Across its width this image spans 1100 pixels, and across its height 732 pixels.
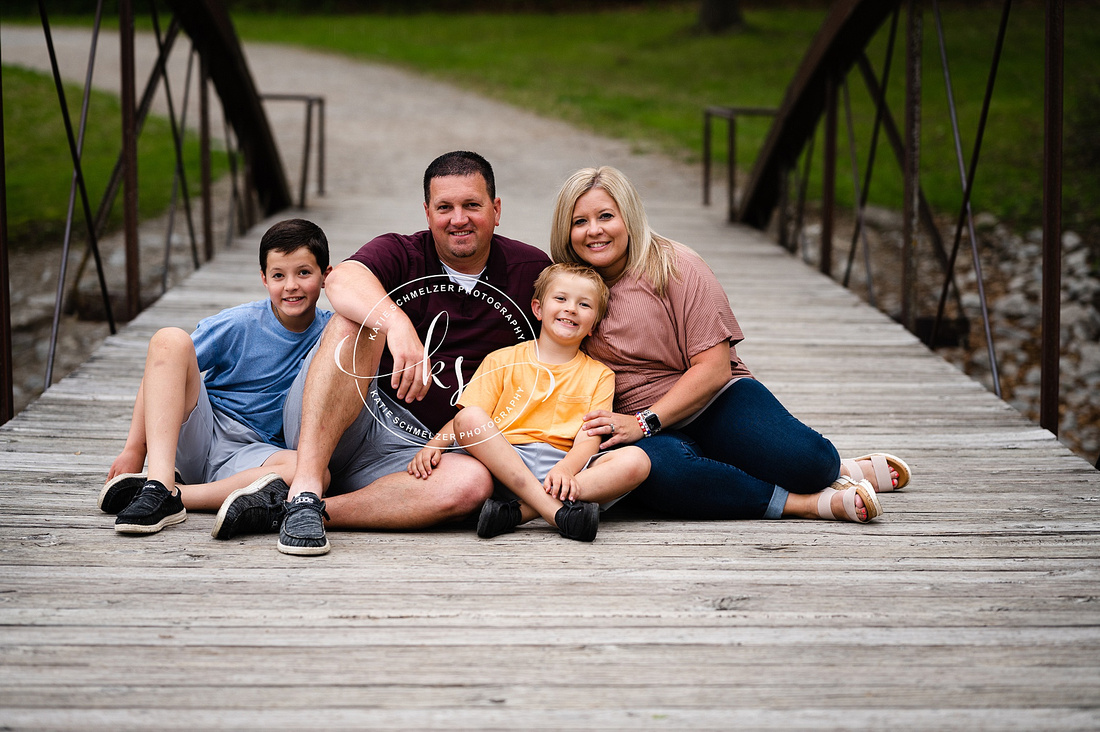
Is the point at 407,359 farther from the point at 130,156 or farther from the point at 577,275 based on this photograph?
the point at 130,156

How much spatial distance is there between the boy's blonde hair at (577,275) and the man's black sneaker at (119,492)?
1141 mm

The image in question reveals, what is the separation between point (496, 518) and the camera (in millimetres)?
2514

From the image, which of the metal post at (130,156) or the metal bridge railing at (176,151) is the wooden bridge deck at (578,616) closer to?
the metal bridge railing at (176,151)

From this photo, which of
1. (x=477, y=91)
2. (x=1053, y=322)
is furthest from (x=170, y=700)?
(x=477, y=91)

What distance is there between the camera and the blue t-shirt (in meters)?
2.76

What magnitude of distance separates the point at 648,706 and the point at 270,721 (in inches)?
25.2

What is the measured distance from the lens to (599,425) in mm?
2604

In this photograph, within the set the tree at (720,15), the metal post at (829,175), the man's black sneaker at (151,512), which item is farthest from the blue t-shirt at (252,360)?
the tree at (720,15)

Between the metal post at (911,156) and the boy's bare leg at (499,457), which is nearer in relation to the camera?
the boy's bare leg at (499,457)

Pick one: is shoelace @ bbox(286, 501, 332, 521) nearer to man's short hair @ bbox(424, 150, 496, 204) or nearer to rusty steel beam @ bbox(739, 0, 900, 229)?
man's short hair @ bbox(424, 150, 496, 204)

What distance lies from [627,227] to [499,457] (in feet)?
2.39

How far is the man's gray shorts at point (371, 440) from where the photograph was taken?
8.79 feet

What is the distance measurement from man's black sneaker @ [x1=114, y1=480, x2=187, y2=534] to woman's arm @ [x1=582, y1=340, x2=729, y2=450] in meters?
1.11

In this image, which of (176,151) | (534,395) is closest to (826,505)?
(534,395)
